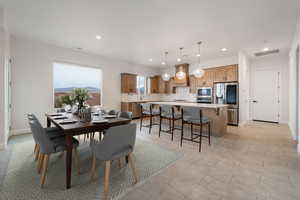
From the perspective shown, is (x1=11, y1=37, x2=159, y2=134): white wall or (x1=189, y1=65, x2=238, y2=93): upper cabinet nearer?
(x1=11, y1=37, x2=159, y2=134): white wall

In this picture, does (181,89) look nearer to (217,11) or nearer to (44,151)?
(217,11)

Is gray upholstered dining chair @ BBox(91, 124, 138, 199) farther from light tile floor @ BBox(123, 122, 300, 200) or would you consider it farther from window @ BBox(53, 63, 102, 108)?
window @ BBox(53, 63, 102, 108)

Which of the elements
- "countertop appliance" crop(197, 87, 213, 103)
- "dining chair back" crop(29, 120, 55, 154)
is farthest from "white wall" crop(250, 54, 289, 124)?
"dining chair back" crop(29, 120, 55, 154)

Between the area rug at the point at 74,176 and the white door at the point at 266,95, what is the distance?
17.5 ft

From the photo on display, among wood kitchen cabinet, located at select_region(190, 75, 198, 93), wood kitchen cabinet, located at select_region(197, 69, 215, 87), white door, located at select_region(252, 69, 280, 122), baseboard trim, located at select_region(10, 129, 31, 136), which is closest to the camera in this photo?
baseboard trim, located at select_region(10, 129, 31, 136)

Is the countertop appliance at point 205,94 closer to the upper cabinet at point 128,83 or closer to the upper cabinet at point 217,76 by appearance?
the upper cabinet at point 217,76

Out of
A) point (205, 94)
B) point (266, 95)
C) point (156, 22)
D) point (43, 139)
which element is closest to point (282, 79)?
point (266, 95)

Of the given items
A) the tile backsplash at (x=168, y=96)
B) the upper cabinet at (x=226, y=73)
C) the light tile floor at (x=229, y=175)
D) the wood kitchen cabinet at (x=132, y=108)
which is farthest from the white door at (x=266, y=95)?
the wood kitchen cabinet at (x=132, y=108)

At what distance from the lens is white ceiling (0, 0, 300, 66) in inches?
92.7

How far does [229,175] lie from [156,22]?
A: 3121 mm

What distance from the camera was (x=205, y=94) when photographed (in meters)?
5.91

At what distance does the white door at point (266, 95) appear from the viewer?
5523 millimetres

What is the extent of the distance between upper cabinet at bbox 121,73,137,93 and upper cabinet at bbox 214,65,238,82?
3.62 meters

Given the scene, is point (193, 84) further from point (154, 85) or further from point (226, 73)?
point (154, 85)
